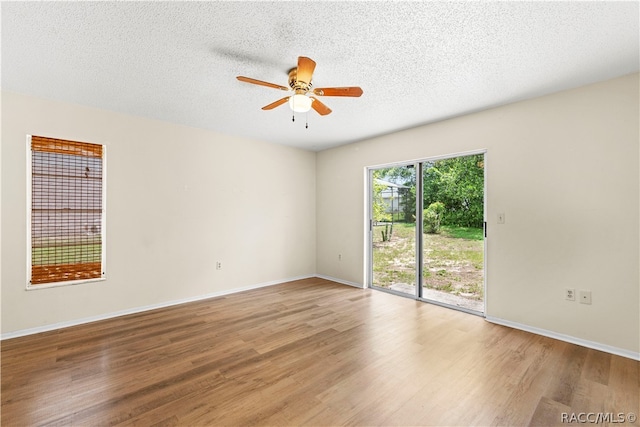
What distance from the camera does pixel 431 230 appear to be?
3.95 metres

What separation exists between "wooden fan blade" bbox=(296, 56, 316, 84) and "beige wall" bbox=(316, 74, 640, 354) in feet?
7.66

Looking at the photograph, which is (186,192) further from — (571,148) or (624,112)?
(624,112)

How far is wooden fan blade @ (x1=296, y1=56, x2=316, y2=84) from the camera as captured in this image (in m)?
1.92

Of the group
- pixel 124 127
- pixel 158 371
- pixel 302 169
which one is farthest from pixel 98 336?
pixel 302 169

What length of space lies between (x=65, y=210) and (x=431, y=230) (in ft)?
14.9

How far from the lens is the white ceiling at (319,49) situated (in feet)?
5.62

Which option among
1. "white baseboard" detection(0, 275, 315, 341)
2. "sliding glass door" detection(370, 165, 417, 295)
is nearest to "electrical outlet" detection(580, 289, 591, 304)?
"sliding glass door" detection(370, 165, 417, 295)

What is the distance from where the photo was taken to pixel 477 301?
3555 millimetres

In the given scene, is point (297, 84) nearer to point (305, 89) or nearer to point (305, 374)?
point (305, 89)

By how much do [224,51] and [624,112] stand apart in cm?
349

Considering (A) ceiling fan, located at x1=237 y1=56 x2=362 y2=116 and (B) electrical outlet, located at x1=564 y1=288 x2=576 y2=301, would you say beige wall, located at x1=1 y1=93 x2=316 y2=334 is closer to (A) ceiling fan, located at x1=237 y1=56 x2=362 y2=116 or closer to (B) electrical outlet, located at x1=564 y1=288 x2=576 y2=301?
(A) ceiling fan, located at x1=237 y1=56 x2=362 y2=116

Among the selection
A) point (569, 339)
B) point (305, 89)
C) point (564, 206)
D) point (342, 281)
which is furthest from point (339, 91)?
point (342, 281)

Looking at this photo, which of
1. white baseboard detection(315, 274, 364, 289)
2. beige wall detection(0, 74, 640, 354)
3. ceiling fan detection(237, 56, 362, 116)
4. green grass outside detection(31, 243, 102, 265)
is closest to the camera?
ceiling fan detection(237, 56, 362, 116)

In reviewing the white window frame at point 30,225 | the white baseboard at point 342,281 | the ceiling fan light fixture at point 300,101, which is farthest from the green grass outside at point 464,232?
the white window frame at point 30,225
